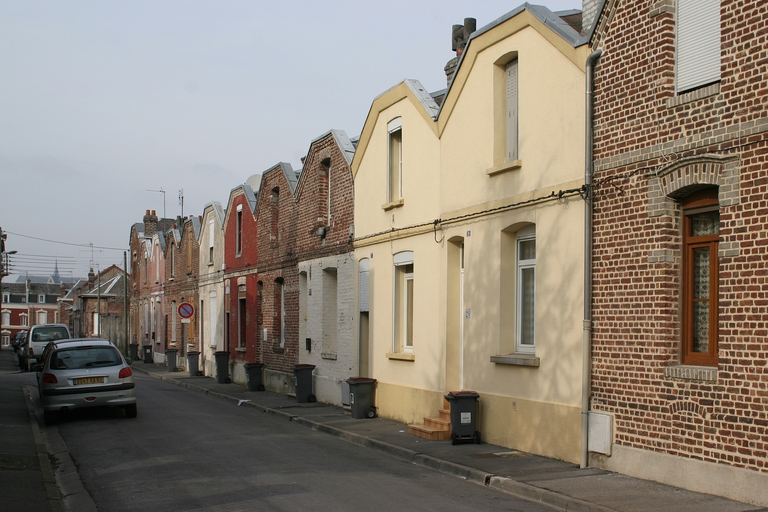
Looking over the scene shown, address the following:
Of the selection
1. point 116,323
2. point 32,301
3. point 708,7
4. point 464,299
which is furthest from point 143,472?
point 32,301

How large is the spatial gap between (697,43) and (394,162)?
892 cm

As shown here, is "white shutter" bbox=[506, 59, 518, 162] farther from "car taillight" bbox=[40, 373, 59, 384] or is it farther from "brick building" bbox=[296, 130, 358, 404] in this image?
"car taillight" bbox=[40, 373, 59, 384]

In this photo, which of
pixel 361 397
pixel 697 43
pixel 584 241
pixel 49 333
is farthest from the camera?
pixel 49 333

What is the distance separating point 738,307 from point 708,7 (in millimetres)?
3589

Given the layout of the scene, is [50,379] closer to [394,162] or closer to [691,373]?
[394,162]

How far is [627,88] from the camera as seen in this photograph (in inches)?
422

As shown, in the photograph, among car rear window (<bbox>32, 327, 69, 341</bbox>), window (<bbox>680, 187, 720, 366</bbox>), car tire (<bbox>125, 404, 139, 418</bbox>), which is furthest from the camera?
car rear window (<bbox>32, 327, 69, 341</bbox>)

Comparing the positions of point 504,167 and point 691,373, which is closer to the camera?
point 691,373

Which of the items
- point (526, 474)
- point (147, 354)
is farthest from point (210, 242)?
point (526, 474)

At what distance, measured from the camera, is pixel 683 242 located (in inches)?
398

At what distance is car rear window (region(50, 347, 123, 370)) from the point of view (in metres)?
16.7

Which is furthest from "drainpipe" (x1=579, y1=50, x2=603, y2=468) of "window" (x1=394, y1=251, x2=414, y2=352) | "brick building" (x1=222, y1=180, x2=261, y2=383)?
"brick building" (x1=222, y1=180, x2=261, y2=383)

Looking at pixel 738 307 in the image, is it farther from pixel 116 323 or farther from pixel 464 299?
pixel 116 323

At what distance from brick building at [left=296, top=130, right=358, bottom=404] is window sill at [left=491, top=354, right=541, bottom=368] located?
6.49m
